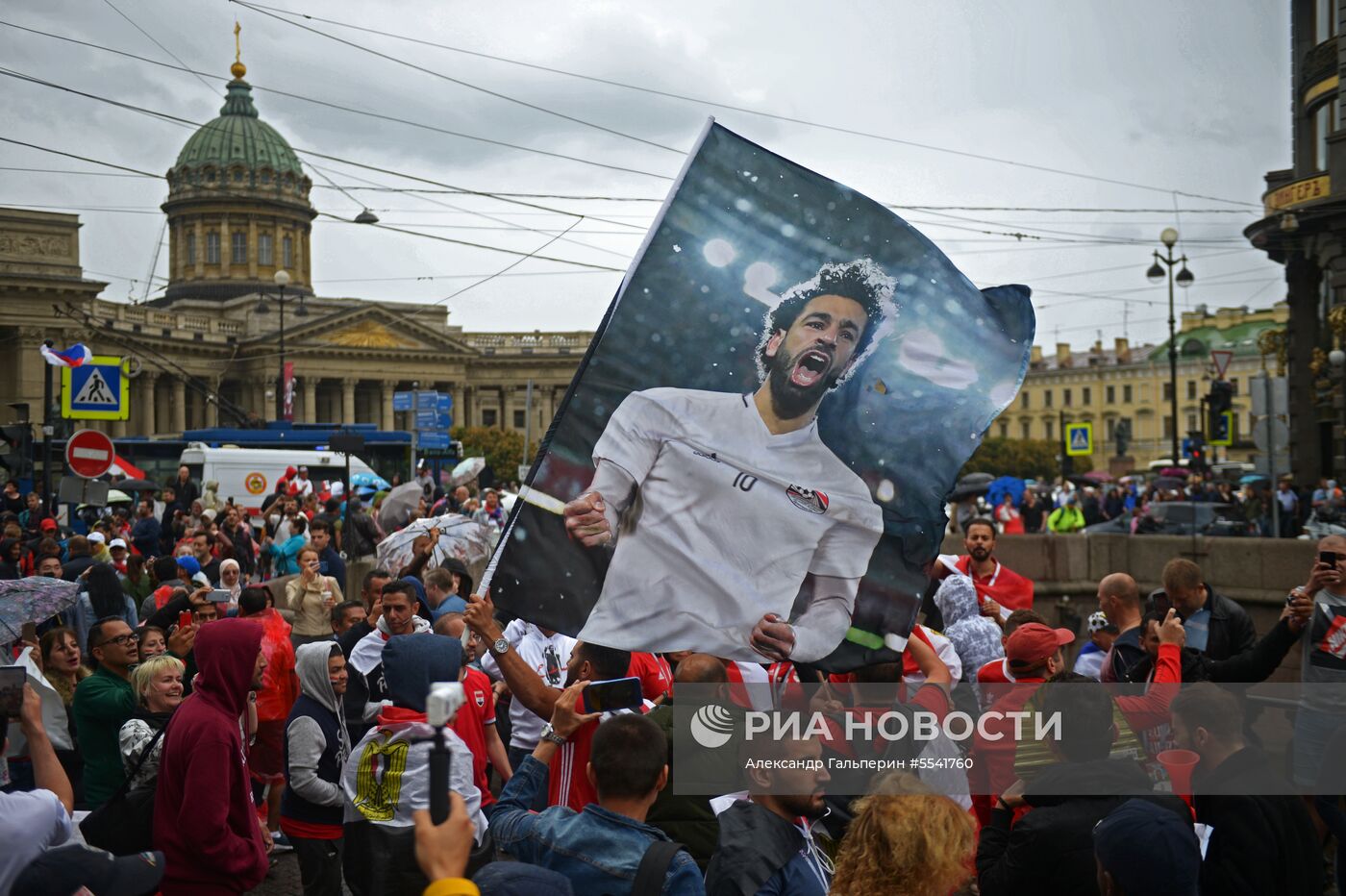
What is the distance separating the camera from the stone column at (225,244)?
3802 inches

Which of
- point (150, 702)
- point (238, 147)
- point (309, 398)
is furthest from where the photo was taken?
point (238, 147)

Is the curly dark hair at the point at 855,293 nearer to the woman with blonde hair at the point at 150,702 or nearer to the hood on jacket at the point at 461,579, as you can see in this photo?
the woman with blonde hair at the point at 150,702

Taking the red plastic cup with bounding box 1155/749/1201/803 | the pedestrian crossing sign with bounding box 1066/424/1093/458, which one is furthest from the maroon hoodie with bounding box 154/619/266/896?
the pedestrian crossing sign with bounding box 1066/424/1093/458

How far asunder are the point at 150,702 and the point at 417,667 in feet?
5.15

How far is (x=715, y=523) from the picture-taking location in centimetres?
445

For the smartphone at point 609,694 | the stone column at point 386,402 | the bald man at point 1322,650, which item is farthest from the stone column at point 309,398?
the smartphone at point 609,694

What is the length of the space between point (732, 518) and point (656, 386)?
20.3 inches

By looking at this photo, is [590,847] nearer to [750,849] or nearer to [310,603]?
[750,849]

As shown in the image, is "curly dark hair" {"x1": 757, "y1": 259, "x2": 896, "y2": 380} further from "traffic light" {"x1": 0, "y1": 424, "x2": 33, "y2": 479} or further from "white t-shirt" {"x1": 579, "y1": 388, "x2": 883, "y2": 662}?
"traffic light" {"x1": 0, "y1": 424, "x2": 33, "y2": 479}

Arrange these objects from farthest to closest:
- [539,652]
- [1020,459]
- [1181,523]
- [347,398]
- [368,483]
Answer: [1020,459], [347,398], [368,483], [1181,523], [539,652]

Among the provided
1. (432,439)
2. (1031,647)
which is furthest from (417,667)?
(432,439)

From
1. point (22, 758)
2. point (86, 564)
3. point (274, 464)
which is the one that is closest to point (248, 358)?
point (274, 464)

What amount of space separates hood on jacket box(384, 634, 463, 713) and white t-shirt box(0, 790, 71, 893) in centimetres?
125

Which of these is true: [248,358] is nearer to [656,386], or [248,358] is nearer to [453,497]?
[453,497]
